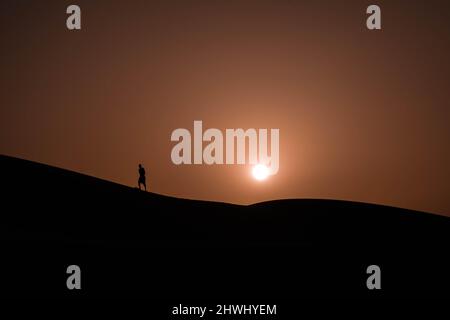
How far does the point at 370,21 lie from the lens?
2798 centimetres

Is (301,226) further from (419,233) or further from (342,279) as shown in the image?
(342,279)

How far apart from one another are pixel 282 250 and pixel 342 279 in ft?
11.6

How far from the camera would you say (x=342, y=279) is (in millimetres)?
21781

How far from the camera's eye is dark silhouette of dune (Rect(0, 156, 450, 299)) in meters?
20.4

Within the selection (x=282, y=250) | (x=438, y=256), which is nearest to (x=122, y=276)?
(x=282, y=250)

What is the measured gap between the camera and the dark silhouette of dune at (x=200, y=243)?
20.4 meters

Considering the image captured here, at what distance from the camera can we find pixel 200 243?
25.6m

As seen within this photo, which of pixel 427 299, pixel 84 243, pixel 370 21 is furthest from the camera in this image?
pixel 370 21
